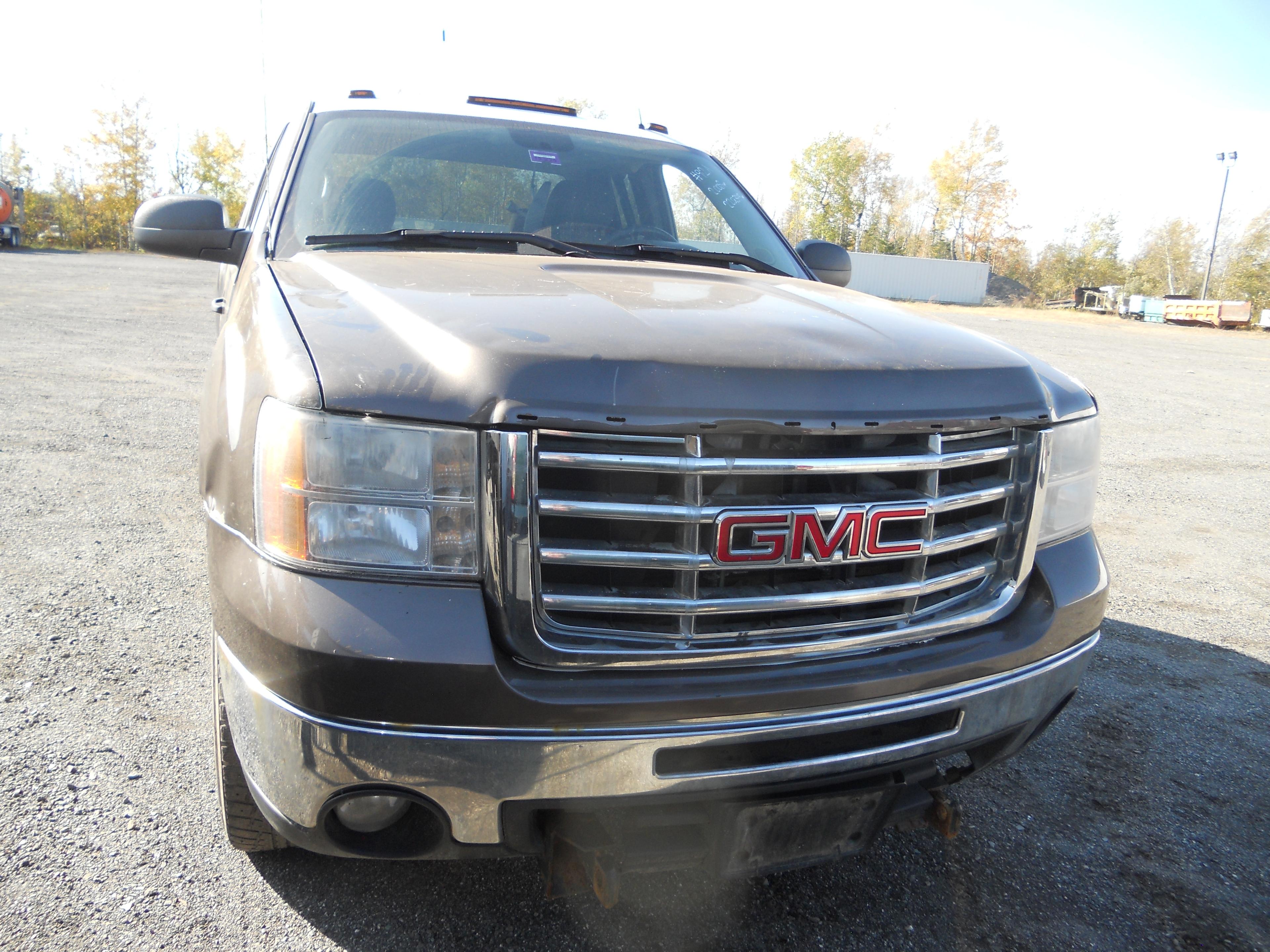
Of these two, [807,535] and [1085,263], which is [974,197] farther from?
[807,535]

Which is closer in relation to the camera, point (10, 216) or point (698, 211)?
point (698, 211)

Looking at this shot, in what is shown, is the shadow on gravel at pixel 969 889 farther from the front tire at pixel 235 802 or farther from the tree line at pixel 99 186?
the tree line at pixel 99 186

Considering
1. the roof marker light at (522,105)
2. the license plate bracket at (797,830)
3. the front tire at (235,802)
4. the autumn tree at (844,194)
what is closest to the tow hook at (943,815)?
the license plate bracket at (797,830)

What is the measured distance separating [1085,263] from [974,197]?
9.67 metres

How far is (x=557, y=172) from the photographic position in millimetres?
3084

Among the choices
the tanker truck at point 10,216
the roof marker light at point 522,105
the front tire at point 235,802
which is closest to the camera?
the front tire at point 235,802

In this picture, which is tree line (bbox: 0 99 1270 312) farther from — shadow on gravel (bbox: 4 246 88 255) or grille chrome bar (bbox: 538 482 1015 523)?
grille chrome bar (bbox: 538 482 1015 523)

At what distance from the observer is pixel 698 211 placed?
11.4 feet

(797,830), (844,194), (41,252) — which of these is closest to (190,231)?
Answer: (797,830)

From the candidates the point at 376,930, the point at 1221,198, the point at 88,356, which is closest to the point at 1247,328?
the point at 1221,198

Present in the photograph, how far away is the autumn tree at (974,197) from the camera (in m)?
63.7

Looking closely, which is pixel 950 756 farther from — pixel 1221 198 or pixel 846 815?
pixel 1221 198

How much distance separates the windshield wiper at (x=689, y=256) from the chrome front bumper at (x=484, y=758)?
65.0 inches

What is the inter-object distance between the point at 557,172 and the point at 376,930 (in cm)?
238
